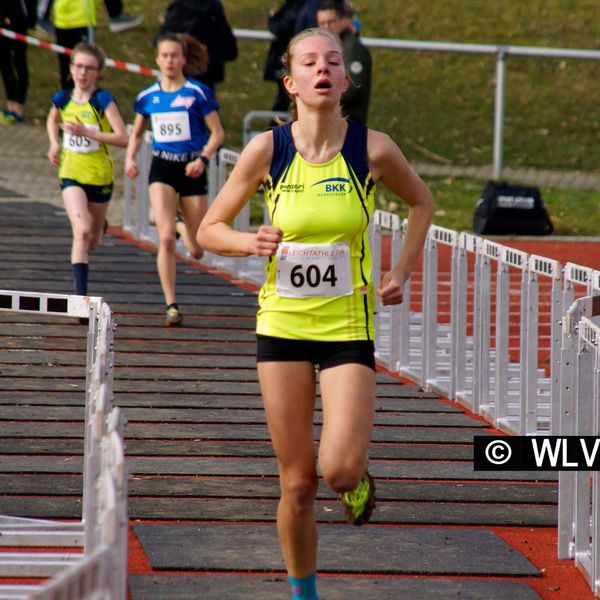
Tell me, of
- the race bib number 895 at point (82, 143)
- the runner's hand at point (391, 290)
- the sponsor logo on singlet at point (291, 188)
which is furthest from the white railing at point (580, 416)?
the race bib number 895 at point (82, 143)

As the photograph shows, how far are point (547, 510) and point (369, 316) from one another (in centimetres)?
237

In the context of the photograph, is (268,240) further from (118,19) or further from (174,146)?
(118,19)

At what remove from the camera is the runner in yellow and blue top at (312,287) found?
221 inches

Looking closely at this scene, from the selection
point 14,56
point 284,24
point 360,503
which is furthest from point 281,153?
point 14,56

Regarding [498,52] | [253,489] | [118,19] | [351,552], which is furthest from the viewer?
[118,19]

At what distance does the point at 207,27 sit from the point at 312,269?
11.6 m

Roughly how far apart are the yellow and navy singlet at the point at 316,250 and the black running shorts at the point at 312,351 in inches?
0.9

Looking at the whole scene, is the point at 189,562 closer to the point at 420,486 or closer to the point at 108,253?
the point at 420,486

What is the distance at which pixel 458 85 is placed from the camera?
1003 inches

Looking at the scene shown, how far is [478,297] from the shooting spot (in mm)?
9938

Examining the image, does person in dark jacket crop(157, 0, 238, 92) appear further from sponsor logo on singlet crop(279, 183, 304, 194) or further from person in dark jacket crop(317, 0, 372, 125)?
sponsor logo on singlet crop(279, 183, 304, 194)

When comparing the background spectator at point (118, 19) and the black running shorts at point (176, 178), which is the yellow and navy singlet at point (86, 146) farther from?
the background spectator at point (118, 19)

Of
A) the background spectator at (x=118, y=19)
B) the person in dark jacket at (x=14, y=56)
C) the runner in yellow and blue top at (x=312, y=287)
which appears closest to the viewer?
the runner in yellow and blue top at (x=312, y=287)

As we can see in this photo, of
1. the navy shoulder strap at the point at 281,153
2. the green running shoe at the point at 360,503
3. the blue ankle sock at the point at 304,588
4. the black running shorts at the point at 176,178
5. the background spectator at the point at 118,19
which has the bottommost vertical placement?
the blue ankle sock at the point at 304,588
